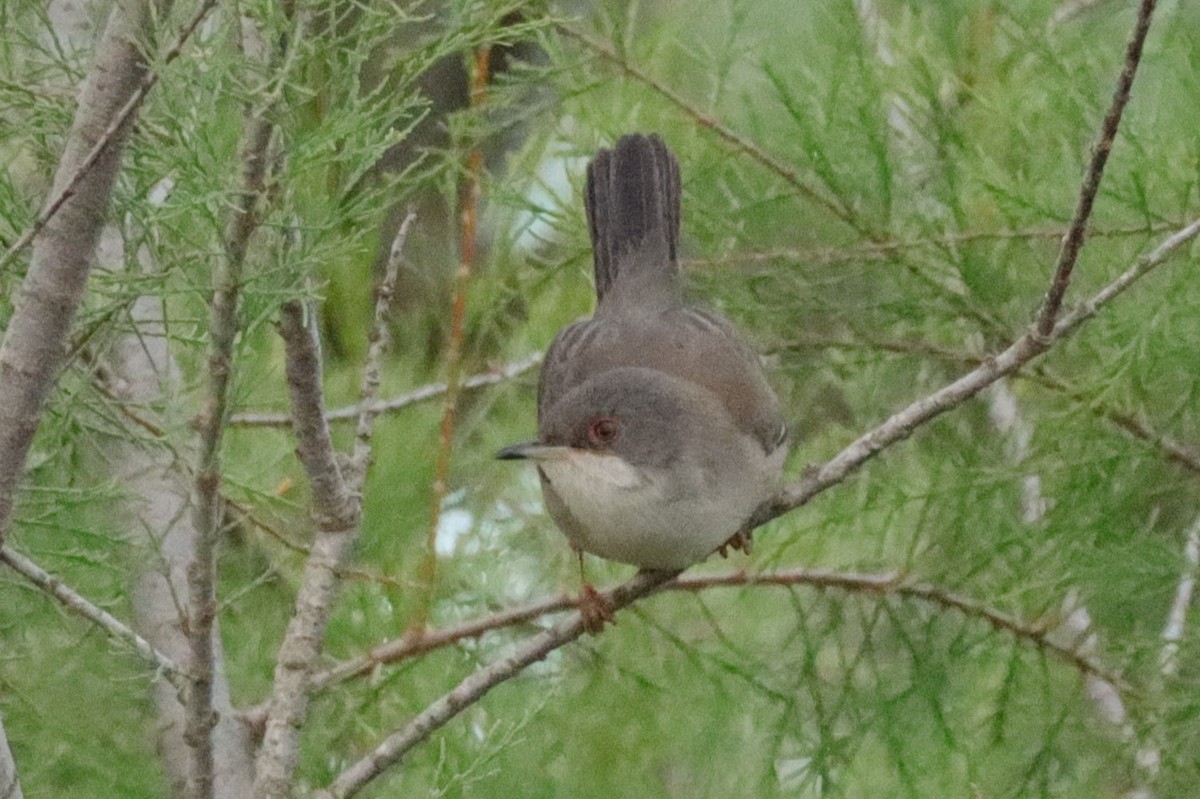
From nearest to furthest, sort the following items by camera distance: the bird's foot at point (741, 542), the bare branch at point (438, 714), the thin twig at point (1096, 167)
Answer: the thin twig at point (1096, 167)
the bare branch at point (438, 714)
the bird's foot at point (741, 542)

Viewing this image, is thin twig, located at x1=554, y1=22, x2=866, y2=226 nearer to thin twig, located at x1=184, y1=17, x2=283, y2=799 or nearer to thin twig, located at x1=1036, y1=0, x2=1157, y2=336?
thin twig, located at x1=1036, y1=0, x2=1157, y2=336

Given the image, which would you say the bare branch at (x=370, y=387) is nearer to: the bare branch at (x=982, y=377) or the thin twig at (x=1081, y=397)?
the bare branch at (x=982, y=377)

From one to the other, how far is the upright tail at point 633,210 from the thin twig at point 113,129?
56.4 inches

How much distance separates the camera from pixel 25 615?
2.47m

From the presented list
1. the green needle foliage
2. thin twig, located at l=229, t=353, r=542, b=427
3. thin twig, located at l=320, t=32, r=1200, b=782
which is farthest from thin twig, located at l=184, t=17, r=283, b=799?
thin twig, located at l=229, t=353, r=542, b=427

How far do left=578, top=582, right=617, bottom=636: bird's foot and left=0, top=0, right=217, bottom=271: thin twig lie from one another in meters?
1.18

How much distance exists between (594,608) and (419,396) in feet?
2.59

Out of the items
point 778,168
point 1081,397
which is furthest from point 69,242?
point 1081,397

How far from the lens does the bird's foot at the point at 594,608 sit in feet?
8.37

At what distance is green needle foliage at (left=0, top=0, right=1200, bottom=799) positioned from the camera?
8.77 feet

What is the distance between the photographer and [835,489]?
3.15 m

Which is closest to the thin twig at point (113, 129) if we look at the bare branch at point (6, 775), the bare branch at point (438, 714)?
the bare branch at point (6, 775)

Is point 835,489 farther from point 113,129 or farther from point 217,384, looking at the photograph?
point 113,129

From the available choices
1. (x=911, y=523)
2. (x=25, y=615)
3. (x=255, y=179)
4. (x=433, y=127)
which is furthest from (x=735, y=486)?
(x=433, y=127)
